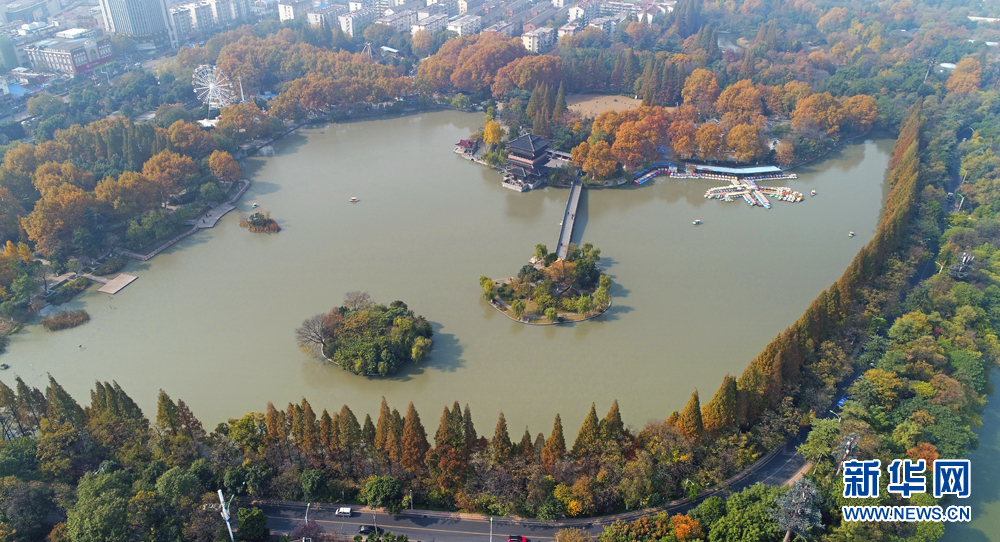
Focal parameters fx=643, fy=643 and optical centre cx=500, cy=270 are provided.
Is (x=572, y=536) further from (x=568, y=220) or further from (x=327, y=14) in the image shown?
(x=327, y=14)

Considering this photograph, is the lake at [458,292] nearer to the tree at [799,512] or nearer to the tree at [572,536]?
the tree at [572,536]

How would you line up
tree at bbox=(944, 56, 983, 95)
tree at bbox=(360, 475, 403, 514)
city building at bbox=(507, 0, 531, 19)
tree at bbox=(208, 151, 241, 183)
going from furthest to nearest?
city building at bbox=(507, 0, 531, 19)
tree at bbox=(944, 56, 983, 95)
tree at bbox=(208, 151, 241, 183)
tree at bbox=(360, 475, 403, 514)

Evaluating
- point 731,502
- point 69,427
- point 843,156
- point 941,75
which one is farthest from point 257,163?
point 941,75

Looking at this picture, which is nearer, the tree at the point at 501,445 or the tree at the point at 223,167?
the tree at the point at 501,445

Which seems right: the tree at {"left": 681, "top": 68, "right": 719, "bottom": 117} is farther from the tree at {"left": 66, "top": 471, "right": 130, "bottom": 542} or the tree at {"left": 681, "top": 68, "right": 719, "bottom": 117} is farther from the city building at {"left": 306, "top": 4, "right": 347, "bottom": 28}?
the tree at {"left": 66, "top": 471, "right": 130, "bottom": 542}

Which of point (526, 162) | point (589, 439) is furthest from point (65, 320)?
point (526, 162)

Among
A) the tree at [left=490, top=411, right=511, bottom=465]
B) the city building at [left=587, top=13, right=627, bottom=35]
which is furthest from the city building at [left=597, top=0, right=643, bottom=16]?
the tree at [left=490, top=411, right=511, bottom=465]

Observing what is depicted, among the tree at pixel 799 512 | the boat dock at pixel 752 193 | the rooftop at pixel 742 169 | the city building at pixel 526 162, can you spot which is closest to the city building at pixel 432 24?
the city building at pixel 526 162

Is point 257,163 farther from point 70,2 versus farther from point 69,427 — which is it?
point 70,2
